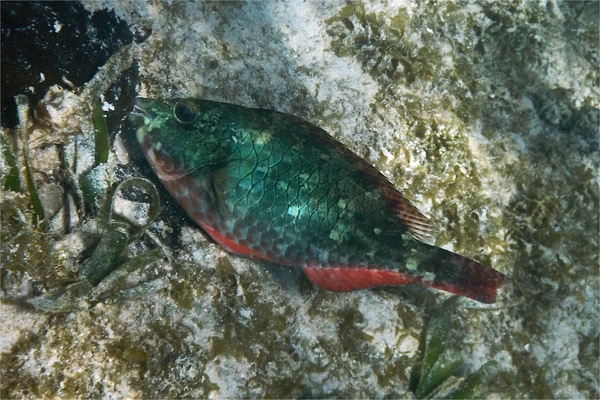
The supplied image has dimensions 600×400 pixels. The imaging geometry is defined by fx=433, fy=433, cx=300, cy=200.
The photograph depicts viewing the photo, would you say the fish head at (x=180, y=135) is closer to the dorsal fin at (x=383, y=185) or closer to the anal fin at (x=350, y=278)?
the dorsal fin at (x=383, y=185)

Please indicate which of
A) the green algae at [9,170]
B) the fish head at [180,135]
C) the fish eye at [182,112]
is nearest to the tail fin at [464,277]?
the fish head at [180,135]

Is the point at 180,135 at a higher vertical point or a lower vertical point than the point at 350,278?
higher

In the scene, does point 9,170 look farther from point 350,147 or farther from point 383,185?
point 350,147

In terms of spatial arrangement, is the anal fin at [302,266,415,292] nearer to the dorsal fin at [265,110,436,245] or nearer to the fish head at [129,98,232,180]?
the dorsal fin at [265,110,436,245]

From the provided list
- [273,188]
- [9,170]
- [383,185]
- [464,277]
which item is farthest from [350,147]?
[9,170]

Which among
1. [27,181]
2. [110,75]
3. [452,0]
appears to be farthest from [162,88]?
[452,0]

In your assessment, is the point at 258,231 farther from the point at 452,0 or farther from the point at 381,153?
the point at 452,0
